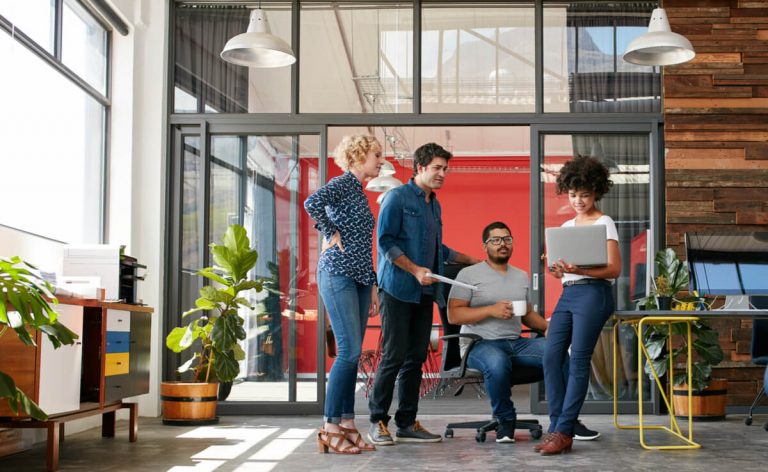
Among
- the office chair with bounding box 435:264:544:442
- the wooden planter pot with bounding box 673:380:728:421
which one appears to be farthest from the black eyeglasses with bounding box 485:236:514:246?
the wooden planter pot with bounding box 673:380:728:421

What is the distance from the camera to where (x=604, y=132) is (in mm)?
6629

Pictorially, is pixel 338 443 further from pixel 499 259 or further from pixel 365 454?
pixel 499 259

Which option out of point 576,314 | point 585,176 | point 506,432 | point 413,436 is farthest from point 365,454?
point 585,176

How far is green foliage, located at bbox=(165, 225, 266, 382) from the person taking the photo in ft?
19.6

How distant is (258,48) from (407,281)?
164cm

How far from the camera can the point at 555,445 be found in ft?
14.5

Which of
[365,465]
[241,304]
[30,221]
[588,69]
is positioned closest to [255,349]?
[241,304]

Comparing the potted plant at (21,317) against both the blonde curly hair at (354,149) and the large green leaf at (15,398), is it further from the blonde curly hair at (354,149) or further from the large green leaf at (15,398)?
the blonde curly hair at (354,149)

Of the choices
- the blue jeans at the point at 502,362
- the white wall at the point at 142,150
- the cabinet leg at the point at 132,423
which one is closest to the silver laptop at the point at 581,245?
the blue jeans at the point at 502,362

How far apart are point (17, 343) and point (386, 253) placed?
1.74 m

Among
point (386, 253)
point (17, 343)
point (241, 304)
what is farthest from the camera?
point (241, 304)

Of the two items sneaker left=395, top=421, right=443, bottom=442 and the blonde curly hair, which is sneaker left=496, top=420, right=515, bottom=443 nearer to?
sneaker left=395, top=421, right=443, bottom=442

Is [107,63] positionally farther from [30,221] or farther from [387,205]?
[387,205]

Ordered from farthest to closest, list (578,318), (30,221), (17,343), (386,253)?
(30,221)
(386,253)
(578,318)
(17,343)
